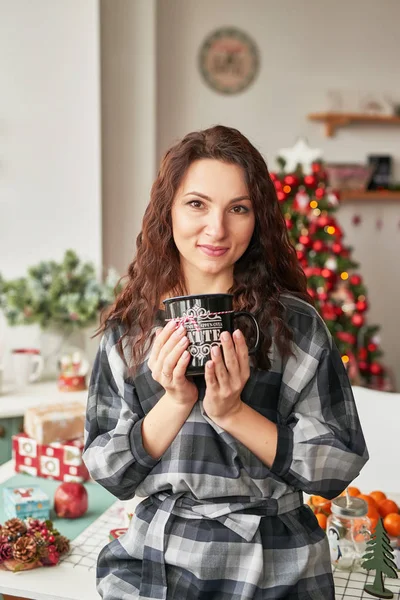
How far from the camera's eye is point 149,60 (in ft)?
12.0

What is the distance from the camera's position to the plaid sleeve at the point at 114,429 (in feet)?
3.67

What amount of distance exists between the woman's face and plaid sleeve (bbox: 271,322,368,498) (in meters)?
0.19

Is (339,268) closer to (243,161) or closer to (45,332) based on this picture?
(45,332)

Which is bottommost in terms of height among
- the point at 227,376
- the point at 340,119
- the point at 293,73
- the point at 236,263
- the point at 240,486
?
the point at 240,486

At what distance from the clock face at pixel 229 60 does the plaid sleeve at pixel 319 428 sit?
3.79 metres

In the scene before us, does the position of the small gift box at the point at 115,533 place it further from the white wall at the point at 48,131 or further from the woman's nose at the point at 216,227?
the white wall at the point at 48,131

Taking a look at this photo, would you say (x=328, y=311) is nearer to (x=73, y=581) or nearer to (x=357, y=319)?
(x=357, y=319)

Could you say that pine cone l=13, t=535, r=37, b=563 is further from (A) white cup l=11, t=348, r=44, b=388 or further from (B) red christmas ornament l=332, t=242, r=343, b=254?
(B) red christmas ornament l=332, t=242, r=343, b=254

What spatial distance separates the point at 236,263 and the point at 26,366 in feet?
5.65

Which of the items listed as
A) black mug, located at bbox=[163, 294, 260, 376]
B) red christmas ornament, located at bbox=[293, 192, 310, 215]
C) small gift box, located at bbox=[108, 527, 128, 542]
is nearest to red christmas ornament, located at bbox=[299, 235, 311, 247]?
red christmas ornament, located at bbox=[293, 192, 310, 215]

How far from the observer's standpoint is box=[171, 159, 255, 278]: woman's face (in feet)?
3.64

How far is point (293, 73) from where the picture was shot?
4734 mm

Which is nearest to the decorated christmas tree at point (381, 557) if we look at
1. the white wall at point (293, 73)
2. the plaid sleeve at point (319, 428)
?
the plaid sleeve at point (319, 428)

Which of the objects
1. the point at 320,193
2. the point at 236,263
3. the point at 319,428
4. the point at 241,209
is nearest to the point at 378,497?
the point at 319,428
